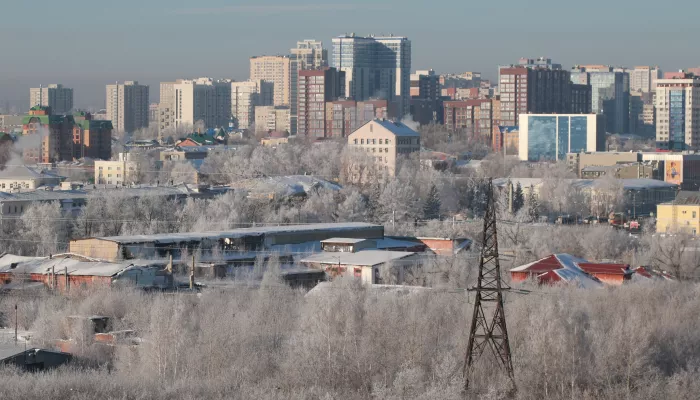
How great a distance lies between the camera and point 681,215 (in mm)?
24750

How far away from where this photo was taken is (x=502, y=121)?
54625mm

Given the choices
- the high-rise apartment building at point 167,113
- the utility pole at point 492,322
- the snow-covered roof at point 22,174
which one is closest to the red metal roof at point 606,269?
the utility pole at point 492,322

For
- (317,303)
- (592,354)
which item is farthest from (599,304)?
(317,303)

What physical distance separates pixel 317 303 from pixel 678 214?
12.9 m

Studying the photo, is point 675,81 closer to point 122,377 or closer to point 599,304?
point 599,304

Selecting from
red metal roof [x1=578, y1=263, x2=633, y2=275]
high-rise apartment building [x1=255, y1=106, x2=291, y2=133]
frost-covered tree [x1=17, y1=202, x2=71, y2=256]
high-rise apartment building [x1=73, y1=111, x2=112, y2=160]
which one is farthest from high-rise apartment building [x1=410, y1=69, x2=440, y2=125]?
red metal roof [x1=578, y1=263, x2=633, y2=275]

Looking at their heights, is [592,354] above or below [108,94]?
below

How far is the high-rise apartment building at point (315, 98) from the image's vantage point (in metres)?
53.1

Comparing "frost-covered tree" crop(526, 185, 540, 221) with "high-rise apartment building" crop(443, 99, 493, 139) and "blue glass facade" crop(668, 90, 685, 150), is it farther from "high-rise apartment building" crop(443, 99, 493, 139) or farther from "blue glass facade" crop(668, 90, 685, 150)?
"high-rise apartment building" crop(443, 99, 493, 139)

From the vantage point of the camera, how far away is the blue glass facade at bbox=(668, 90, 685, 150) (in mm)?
51500

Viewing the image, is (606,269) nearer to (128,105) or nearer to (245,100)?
(128,105)

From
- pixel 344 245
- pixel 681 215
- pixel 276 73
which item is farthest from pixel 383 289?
pixel 276 73

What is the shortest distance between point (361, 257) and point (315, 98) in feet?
119

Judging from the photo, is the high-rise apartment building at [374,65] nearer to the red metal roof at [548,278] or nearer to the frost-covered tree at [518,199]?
the frost-covered tree at [518,199]
